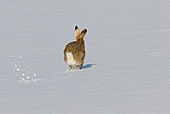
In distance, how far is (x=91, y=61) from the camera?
1122 cm

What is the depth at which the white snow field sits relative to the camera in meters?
7.12

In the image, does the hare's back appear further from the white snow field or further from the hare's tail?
the white snow field

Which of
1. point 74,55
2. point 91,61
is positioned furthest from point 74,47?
point 91,61

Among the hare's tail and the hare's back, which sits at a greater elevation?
the hare's back

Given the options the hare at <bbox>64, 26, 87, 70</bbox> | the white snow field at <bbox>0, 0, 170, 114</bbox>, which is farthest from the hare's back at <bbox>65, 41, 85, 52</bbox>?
the white snow field at <bbox>0, 0, 170, 114</bbox>

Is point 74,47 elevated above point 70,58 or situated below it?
→ above

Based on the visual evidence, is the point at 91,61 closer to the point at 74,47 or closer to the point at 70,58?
the point at 74,47

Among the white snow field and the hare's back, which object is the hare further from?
the white snow field

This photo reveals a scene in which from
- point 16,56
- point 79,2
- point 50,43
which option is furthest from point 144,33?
point 79,2

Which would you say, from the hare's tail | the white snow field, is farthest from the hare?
the white snow field

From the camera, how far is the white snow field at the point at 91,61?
280 inches

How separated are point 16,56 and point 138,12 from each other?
770 cm

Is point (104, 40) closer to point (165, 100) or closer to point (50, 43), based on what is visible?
point (50, 43)

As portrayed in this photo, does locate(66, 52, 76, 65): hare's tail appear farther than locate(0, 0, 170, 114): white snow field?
Yes
